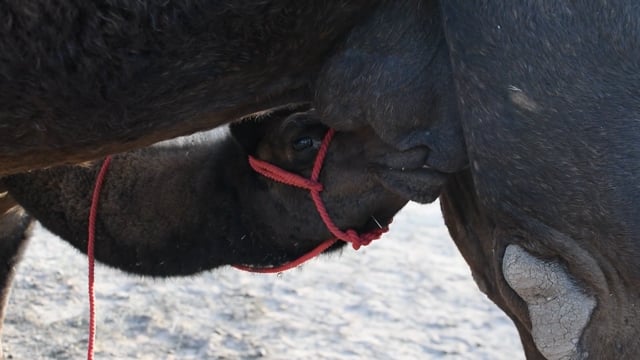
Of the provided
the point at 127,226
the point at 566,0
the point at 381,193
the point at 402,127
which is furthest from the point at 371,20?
the point at 127,226

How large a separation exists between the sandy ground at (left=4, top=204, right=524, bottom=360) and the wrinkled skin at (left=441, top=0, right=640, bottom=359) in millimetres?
1610

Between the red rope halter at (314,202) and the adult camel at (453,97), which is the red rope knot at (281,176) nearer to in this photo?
the red rope halter at (314,202)

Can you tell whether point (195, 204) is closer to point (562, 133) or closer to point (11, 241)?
point (11, 241)

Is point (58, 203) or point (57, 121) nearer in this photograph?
point (57, 121)

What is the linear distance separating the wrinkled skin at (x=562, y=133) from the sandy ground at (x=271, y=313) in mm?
1610

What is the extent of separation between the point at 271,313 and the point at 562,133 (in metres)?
2.23

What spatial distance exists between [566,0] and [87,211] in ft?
4.89

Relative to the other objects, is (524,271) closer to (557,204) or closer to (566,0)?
(557,204)

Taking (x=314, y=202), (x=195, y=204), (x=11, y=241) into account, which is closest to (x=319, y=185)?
(x=314, y=202)

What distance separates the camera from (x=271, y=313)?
13.6 ft

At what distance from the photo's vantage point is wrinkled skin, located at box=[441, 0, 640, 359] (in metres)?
2.07

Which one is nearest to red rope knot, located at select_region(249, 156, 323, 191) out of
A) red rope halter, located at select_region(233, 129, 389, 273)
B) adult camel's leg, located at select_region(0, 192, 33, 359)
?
red rope halter, located at select_region(233, 129, 389, 273)

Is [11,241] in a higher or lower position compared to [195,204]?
lower

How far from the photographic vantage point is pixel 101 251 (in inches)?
117
